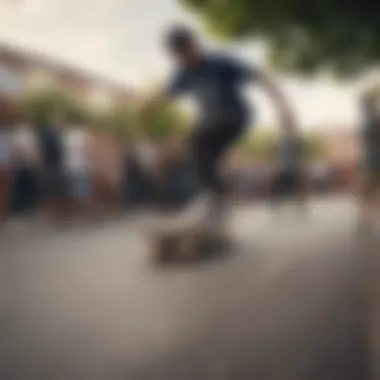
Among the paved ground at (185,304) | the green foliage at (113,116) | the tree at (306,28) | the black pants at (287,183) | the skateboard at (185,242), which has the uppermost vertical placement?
the tree at (306,28)

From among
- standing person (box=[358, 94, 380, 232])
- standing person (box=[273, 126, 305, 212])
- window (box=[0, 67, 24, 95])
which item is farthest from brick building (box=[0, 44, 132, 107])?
standing person (box=[358, 94, 380, 232])

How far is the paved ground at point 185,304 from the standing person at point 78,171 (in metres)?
0.03

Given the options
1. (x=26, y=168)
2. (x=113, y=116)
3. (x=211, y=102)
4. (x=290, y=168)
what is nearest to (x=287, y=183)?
(x=290, y=168)

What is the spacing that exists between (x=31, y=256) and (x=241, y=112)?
13.8 inches

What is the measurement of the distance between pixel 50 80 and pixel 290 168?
0.35m

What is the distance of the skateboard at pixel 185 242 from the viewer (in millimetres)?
932

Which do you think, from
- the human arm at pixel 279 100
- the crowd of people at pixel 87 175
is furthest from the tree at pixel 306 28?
the crowd of people at pixel 87 175

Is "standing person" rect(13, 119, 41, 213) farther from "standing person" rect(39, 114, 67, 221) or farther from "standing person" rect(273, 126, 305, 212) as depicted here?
"standing person" rect(273, 126, 305, 212)

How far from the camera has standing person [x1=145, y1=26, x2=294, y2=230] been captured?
919 mm

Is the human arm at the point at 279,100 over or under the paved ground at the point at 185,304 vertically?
over

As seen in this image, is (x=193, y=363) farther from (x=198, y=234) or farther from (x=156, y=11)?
(x=156, y=11)

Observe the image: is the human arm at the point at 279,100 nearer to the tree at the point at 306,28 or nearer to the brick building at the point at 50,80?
the tree at the point at 306,28

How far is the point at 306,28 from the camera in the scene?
3.02ft

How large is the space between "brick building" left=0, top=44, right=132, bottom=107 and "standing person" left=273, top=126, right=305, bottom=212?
0.73 ft
